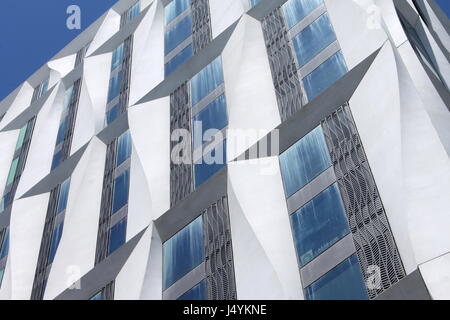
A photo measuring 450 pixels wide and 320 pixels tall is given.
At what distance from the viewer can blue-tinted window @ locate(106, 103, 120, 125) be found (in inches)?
1274

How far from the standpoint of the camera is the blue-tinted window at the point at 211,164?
938 inches

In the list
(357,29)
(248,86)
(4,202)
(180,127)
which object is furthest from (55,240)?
(357,29)

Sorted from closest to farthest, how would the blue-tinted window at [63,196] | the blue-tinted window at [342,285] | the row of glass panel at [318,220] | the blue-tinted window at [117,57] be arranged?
the blue-tinted window at [342,285], the row of glass panel at [318,220], the blue-tinted window at [63,196], the blue-tinted window at [117,57]

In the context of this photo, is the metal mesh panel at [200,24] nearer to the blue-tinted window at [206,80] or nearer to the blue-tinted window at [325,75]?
the blue-tinted window at [206,80]

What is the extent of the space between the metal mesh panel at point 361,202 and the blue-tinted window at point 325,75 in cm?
155

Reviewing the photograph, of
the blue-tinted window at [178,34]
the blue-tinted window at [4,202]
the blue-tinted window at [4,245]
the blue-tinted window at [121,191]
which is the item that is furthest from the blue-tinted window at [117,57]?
the blue-tinted window at [121,191]

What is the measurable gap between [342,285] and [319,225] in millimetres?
2230

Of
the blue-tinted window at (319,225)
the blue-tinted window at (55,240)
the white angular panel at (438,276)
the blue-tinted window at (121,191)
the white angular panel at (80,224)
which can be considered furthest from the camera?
the blue-tinted window at (55,240)

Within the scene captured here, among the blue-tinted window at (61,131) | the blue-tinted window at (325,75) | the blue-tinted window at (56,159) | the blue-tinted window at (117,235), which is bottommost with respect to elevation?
the blue-tinted window at (117,235)

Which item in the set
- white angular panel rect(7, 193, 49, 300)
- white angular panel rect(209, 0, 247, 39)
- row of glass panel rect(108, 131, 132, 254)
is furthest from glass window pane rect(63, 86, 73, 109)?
white angular panel rect(209, 0, 247, 39)

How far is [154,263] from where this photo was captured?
22.6 m

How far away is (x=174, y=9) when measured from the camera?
36.6 meters

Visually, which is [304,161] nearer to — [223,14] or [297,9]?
[297,9]
